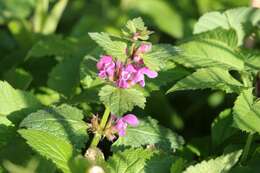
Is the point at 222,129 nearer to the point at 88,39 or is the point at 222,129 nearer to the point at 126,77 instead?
the point at 126,77

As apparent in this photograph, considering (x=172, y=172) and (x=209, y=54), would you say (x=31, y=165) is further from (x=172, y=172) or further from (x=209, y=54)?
(x=209, y=54)

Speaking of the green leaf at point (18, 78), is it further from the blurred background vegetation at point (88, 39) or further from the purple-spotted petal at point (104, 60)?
the purple-spotted petal at point (104, 60)

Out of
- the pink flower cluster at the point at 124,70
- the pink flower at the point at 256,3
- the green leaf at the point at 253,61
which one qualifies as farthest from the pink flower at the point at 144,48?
the pink flower at the point at 256,3

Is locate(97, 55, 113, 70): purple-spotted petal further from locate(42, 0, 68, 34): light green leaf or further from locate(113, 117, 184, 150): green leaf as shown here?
locate(42, 0, 68, 34): light green leaf

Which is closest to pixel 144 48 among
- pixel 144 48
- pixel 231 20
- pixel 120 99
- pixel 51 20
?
pixel 144 48

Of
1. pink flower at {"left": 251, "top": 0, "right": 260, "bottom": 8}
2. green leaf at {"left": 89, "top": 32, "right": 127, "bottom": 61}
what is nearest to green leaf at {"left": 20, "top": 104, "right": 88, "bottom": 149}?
green leaf at {"left": 89, "top": 32, "right": 127, "bottom": 61}
